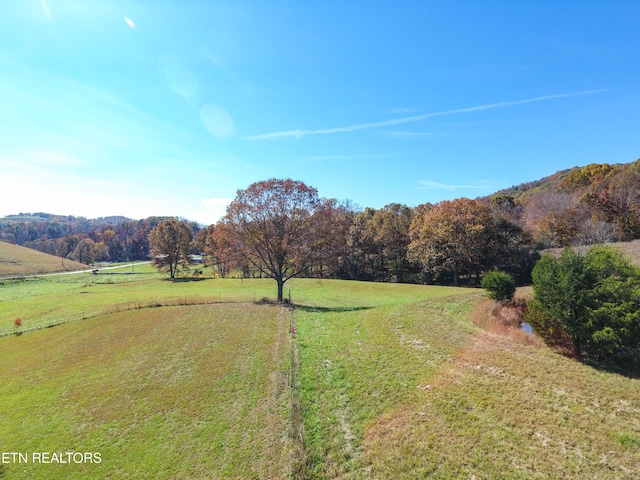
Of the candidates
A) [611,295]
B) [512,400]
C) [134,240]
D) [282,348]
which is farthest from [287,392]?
[134,240]

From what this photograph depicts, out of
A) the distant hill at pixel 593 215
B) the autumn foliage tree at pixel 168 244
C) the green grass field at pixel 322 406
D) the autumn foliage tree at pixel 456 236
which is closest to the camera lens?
the green grass field at pixel 322 406

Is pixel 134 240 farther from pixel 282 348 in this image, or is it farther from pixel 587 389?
pixel 587 389

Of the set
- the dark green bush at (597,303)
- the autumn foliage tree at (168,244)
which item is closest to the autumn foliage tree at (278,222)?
the dark green bush at (597,303)

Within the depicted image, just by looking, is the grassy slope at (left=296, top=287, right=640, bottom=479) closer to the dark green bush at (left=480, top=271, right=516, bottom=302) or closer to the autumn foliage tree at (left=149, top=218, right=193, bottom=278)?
the dark green bush at (left=480, top=271, right=516, bottom=302)

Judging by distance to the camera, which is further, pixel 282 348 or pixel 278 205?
pixel 278 205

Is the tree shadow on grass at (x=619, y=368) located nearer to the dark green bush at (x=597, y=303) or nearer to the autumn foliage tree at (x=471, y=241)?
the dark green bush at (x=597, y=303)
